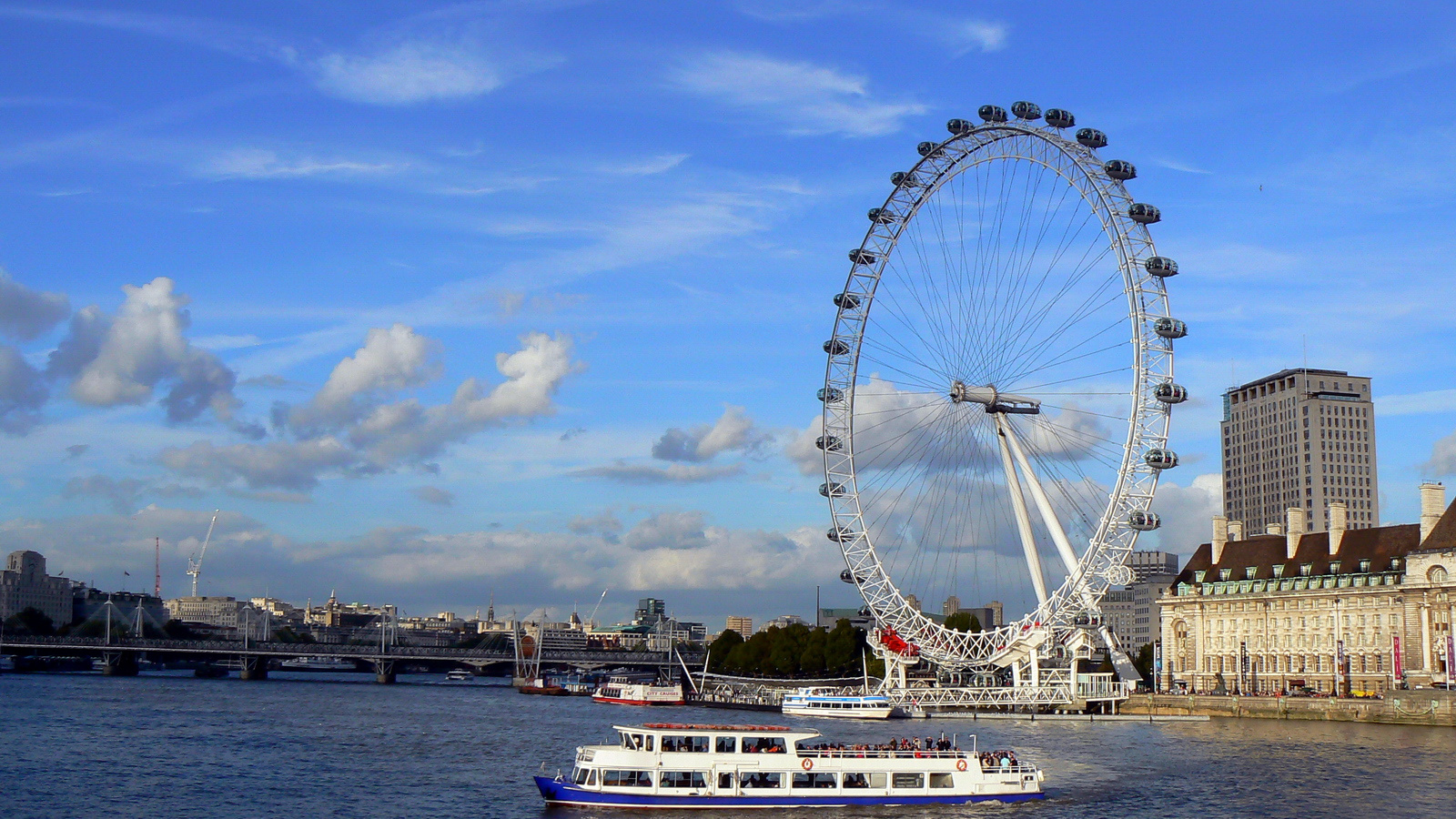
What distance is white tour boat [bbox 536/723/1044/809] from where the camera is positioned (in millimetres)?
58312

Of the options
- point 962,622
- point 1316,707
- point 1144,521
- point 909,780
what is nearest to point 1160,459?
point 1144,521

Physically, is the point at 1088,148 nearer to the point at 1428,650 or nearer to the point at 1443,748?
the point at 1443,748

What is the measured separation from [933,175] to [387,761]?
57903 mm

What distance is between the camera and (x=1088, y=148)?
99.0 metres

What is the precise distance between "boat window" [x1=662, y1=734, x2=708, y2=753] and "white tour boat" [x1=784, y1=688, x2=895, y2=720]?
2544 inches

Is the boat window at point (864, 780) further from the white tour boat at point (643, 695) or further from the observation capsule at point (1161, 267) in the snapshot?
the white tour boat at point (643, 695)

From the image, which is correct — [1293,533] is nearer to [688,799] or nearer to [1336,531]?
[1336,531]

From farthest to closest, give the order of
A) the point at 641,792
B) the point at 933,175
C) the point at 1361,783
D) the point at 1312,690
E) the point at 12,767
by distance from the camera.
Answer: the point at 1312,690, the point at 933,175, the point at 12,767, the point at 1361,783, the point at 641,792

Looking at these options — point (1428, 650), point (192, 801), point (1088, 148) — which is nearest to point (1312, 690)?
point (1428, 650)

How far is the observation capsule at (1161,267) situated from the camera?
9975 cm

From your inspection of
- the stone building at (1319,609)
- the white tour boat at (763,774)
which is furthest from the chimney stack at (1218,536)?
the white tour boat at (763,774)

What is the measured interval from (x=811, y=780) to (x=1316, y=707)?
66.0m

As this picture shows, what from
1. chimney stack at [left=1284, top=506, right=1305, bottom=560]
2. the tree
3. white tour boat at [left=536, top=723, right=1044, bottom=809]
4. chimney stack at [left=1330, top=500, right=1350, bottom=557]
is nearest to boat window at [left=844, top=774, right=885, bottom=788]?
white tour boat at [left=536, top=723, right=1044, bottom=809]

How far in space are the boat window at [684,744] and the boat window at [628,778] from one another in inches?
53.1
